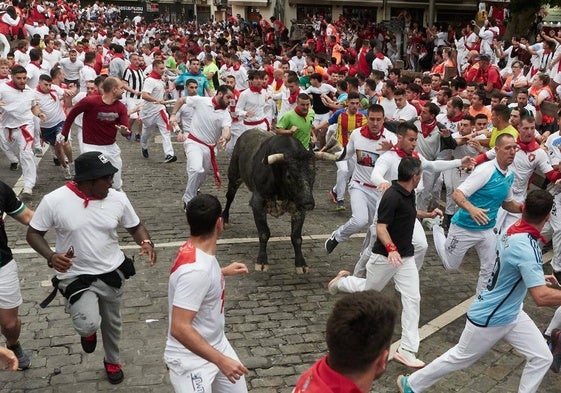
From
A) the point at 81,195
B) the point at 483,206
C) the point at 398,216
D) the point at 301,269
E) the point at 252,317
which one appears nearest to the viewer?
the point at 81,195

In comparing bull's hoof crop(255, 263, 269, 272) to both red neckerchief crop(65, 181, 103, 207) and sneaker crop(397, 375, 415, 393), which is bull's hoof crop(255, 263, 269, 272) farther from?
red neckerchief crop(65, 181, 103, 207)

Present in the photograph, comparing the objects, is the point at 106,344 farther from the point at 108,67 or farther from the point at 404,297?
the point at 108,67

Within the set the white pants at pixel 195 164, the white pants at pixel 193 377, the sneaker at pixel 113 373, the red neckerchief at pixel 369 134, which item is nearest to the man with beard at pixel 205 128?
the white pants at pixel 195 164

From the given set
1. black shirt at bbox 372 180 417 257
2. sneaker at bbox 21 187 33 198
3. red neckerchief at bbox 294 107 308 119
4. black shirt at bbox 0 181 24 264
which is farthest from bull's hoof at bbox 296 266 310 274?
sneaker at bbox 21 187 33 198

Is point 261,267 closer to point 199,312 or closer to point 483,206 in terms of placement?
point 483,206

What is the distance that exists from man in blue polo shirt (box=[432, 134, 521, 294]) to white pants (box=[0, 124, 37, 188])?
7791mm

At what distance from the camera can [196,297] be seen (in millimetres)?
3982

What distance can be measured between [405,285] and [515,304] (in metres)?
1.51

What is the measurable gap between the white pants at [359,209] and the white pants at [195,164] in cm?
303

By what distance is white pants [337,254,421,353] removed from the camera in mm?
6199

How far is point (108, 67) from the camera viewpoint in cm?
2044

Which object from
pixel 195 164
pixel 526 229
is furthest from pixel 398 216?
pixel 195 164

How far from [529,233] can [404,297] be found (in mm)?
1788

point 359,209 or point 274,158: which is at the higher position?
point 274,158
